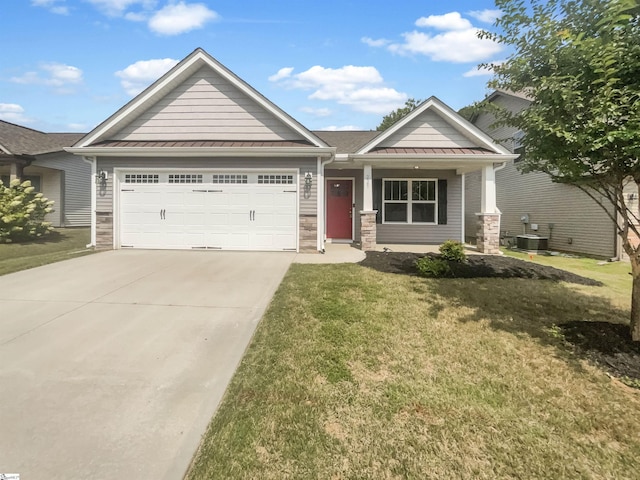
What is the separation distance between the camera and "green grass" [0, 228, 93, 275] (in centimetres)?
823

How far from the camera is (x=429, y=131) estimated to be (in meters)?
11.3

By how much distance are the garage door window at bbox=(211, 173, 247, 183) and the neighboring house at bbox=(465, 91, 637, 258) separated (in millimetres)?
7049

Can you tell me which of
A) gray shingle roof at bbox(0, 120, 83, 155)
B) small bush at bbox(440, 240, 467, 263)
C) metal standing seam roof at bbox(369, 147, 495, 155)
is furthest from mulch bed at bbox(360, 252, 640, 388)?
gray shingle roof at bbox(0, 120, 83, 155)

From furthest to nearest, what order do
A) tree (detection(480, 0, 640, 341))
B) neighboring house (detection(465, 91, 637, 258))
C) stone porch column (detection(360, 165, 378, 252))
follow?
neighboring house (detection(465, 91, 637, 258)) < stone porch column (detection(360, 165, 378, 252)) < tree (detection(480, 0, 640, 341))

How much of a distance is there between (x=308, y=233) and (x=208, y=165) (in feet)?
11.7

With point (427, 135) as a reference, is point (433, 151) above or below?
below

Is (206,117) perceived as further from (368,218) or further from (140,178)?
(368,218)

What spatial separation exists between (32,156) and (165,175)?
9519 millimetres

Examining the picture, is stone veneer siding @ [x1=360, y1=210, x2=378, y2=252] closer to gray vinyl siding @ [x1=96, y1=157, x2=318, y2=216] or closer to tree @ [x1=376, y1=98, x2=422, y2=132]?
gray vinyl siding @ [x1=96, y1=157, x2=318, y2=216]

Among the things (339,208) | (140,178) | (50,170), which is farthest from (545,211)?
(50,170)

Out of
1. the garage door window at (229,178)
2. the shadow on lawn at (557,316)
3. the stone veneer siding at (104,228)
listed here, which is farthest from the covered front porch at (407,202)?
the stone veneer siding at (104,228)

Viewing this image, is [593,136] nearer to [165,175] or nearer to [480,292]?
[480,292]

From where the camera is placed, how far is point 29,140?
17125 millimetres

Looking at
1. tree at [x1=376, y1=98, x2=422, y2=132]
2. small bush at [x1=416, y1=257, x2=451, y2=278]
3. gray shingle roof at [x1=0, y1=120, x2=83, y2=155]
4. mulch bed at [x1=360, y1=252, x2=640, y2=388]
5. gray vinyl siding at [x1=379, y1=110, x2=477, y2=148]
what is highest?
tree at [x1=376, y1=98, x2=422, y2=132]
